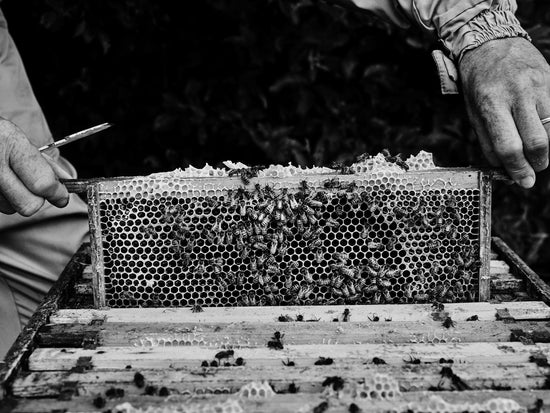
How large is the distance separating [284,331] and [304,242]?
537mm

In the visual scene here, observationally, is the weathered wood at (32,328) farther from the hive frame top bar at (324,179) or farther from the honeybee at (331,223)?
the honeybee at (331,223)

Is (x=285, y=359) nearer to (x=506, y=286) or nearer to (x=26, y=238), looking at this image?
(x=506, y=286)

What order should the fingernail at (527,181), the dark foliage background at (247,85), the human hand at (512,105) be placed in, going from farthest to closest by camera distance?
the dark foliage background at (247,85) < the fingernail at (527,181) < the human hand at (512,105)

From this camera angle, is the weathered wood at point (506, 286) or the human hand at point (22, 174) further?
the weathered wood at point (506, 286)

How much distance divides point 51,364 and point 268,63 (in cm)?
327

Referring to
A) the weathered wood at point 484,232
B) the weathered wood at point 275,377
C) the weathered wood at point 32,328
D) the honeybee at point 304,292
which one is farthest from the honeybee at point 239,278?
the weathered wood at point 484,232

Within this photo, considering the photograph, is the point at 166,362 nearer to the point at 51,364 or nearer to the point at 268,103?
the point at 51,364

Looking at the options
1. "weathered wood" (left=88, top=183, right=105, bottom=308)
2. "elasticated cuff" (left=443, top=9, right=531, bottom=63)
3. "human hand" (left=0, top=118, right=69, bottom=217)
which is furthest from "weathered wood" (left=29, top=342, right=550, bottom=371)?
"elasticated cuff" (left=443, top=9, right=531, bottom=63)

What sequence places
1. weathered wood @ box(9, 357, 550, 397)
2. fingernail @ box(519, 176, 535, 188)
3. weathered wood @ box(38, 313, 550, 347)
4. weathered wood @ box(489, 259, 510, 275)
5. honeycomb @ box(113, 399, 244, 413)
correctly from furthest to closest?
A: weathered wood @ box(489, 259, 510, 275)
fingernail @ box(519, 176, 535, 188)
weathered wood @ box(38, 313, 550, 347)
weathered wood @ box(9, 357, 550, 397)
honeycomb @ box(113, 399, 244, 413)

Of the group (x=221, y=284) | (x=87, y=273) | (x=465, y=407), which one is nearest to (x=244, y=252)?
(x=221, y=284)

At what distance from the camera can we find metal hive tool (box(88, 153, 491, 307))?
2855 millimetres

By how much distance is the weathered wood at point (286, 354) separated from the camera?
237 cm

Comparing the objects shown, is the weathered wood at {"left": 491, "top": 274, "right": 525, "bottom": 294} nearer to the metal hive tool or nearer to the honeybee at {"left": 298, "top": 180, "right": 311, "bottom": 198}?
the metal hive tool

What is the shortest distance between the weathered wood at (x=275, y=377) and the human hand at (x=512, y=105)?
2.84 ft
